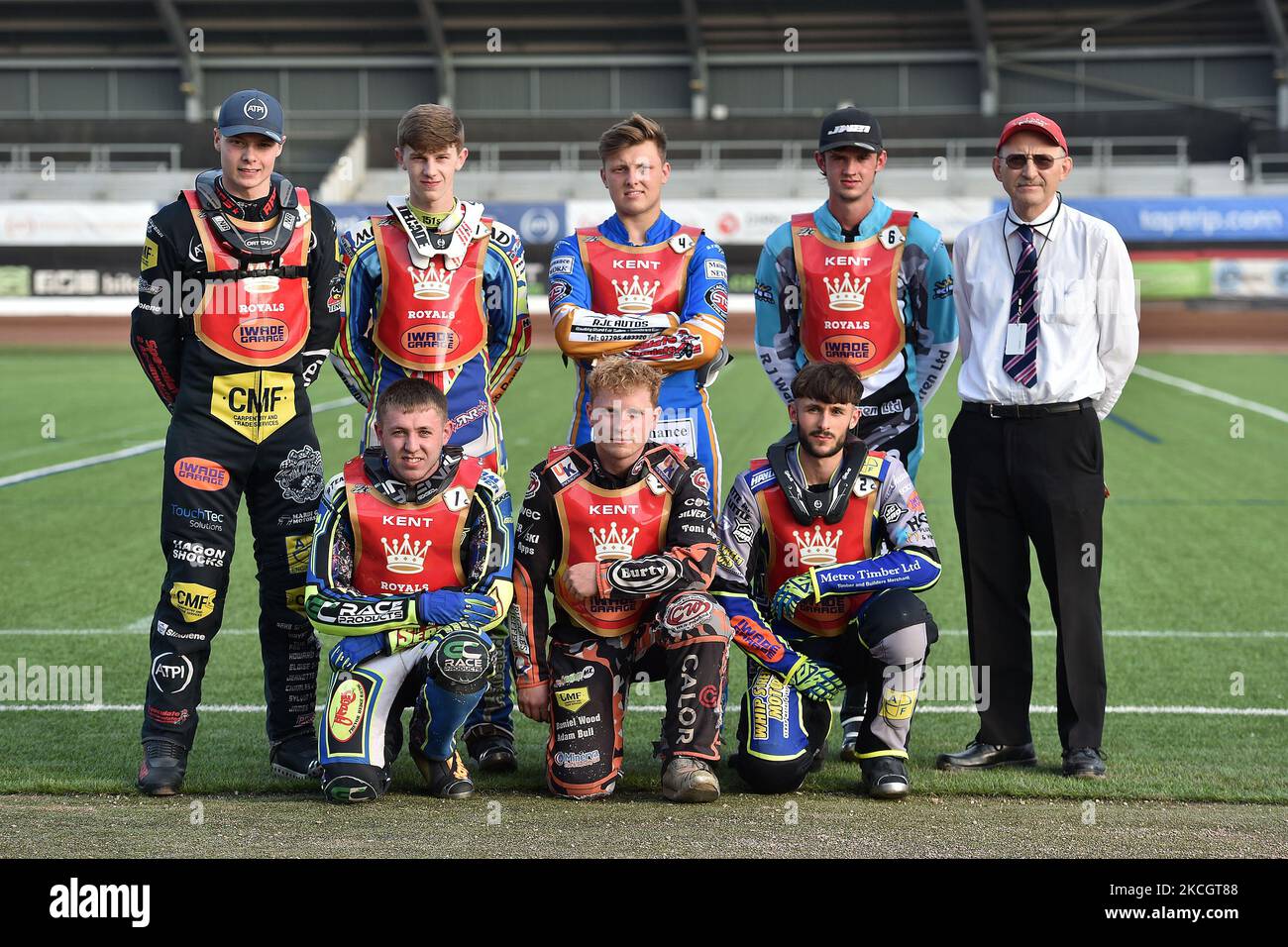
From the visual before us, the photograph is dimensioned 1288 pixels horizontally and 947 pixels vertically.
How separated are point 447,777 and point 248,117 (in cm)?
222

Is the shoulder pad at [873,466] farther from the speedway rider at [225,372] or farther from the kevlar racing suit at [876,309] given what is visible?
the speedway rider at [225,372]

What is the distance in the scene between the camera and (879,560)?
503cm

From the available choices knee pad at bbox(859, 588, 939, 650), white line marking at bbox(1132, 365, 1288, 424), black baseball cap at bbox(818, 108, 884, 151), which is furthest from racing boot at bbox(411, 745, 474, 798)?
Result: white line marking at bbox(1132, 365, 1288, 424)

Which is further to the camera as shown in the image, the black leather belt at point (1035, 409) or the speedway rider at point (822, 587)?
the black leather belt at point (1035, 409)

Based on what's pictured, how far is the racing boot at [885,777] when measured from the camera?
15.7ft

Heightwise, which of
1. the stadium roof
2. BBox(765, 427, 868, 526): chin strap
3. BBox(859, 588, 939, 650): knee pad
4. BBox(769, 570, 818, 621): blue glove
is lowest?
BBox(859, 588, 939, 650): knee pad

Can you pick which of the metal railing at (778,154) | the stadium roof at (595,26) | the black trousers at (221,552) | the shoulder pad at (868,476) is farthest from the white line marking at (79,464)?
the stadium roof at (595,26)

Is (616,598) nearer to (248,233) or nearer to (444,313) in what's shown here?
(444,313)

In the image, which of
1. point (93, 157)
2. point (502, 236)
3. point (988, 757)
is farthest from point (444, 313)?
point (93, 157)

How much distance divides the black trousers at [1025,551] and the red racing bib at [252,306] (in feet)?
7.75

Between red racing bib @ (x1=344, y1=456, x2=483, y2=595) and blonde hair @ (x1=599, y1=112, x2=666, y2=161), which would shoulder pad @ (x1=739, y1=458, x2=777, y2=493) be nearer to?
red racing bib @ (x1=344, y1=456, x2=483, y2=595)

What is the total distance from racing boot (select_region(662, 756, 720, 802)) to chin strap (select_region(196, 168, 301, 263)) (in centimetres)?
207

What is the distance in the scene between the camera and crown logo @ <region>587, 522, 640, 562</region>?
16.4 feet

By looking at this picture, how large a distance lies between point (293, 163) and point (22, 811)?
38782 mm
